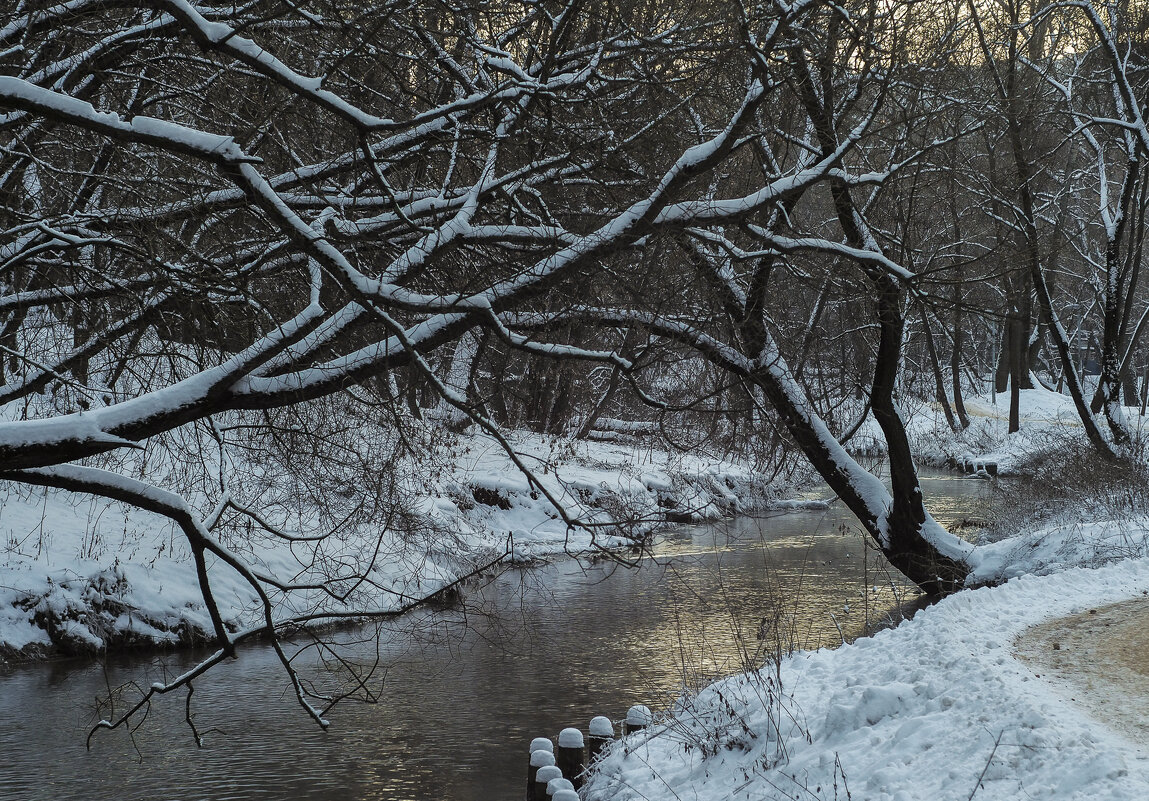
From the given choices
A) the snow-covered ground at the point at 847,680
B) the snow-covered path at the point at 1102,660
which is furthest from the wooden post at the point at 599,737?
the snow-covered path at the point at 1102,660

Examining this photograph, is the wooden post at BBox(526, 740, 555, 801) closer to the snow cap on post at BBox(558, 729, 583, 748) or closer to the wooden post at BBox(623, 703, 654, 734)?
the snow cap on post at BBox(558, 729, 583, 748)

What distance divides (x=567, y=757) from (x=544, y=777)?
42cm

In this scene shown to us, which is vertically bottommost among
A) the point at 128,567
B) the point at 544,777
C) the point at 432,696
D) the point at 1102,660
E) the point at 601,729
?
the point at 432,696

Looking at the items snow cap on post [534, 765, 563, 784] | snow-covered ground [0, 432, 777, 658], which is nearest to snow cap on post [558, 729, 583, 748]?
snow cap on post [534, 765, 563, 784]

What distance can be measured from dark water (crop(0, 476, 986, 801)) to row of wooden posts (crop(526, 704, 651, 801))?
1.78 feet

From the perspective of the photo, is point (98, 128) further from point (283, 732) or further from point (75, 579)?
point (75, 579)

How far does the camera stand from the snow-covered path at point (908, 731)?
15.4ft

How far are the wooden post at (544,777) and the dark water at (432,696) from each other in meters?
0.79

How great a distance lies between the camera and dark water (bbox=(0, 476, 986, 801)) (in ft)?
25.6

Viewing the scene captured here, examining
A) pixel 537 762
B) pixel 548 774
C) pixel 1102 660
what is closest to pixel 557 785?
pixel 548 774

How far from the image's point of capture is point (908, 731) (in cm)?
541

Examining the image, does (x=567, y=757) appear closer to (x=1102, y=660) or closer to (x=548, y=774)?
(x=548, y=774)

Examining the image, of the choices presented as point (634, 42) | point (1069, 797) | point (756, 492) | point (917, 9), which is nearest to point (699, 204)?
point (634, 42)

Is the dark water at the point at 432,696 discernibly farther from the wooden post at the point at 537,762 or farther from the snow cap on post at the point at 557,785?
the snow cap on post at the point at 557,785
